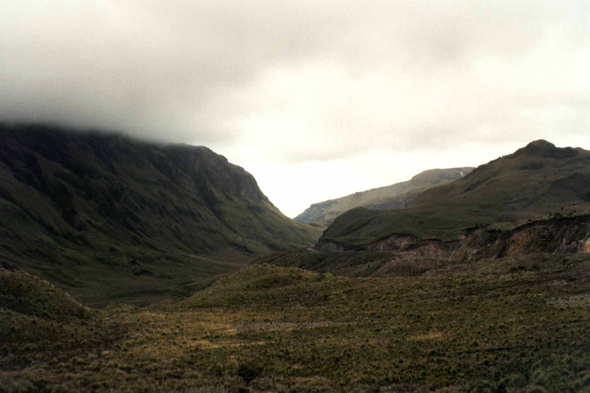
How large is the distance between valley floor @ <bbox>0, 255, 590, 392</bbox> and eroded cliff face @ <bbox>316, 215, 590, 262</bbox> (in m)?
15.0

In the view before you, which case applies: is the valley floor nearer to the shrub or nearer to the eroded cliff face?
the shrub

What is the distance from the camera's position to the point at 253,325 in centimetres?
4059

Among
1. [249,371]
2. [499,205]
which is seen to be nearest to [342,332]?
[249,371]

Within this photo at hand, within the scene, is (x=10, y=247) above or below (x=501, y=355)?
above

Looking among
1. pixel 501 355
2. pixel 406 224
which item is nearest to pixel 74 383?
pixel 501 355

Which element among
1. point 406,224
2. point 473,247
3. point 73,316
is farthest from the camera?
point 406,224

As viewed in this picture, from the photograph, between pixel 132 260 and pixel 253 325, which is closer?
pixel 253 325

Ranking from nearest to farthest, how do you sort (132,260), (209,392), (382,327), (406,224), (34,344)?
(209,392) < (34,344) < (382,327) < (406,224) < (132,260)

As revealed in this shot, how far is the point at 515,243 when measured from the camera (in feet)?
227

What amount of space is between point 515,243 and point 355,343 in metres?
51.8

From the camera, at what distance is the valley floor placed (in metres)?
21.6

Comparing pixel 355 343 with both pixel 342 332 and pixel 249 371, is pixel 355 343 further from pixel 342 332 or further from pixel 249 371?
pixel 249 371

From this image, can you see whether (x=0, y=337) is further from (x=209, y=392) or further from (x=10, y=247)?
(x=10, y=247)

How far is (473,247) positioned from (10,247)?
164459mm
